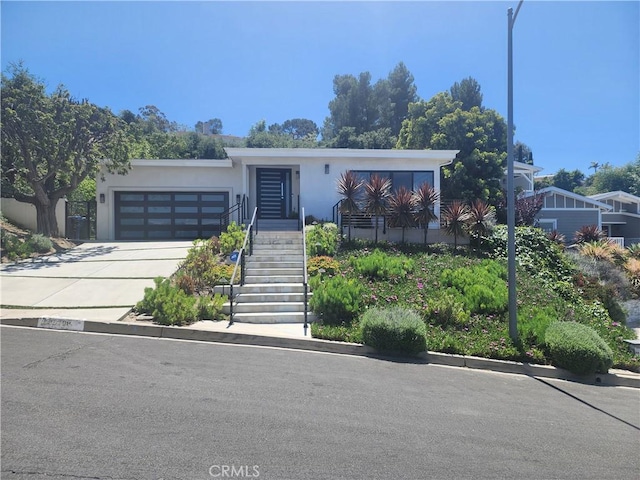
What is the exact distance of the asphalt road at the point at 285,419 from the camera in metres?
3.41

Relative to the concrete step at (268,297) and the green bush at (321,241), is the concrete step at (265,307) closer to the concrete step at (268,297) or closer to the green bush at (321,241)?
the concrete step at (268,297)

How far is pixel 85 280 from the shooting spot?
35.4ft

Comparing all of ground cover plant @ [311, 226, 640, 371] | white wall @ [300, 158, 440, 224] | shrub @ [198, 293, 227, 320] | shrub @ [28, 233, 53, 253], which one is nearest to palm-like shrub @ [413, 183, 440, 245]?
ground cover plant @ [311, 226, 640, 371]

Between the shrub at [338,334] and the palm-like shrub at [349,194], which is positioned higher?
the palm-like shrub at [349,194]

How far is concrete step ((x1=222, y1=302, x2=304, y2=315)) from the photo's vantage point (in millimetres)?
9188

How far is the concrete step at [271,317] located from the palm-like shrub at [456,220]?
21.5ft

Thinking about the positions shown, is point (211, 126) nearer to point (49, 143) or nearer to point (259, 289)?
point (49, 143)

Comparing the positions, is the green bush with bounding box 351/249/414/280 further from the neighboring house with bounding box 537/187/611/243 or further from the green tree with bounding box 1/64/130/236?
the neighboring house with bounding box 537/187/611/243

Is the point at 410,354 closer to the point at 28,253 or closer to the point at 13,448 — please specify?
the point at 13,448

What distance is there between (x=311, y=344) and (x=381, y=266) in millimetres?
3842

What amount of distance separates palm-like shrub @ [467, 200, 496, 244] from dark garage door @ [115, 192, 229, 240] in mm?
10026

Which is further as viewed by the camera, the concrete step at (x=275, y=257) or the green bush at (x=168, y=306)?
the concrete step at (x=275, y=257)

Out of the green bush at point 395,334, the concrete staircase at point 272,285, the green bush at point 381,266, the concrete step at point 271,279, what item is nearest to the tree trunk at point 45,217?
the concrete staircase at point 272,285

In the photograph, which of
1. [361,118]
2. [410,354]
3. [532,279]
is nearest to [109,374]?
[410,354]
